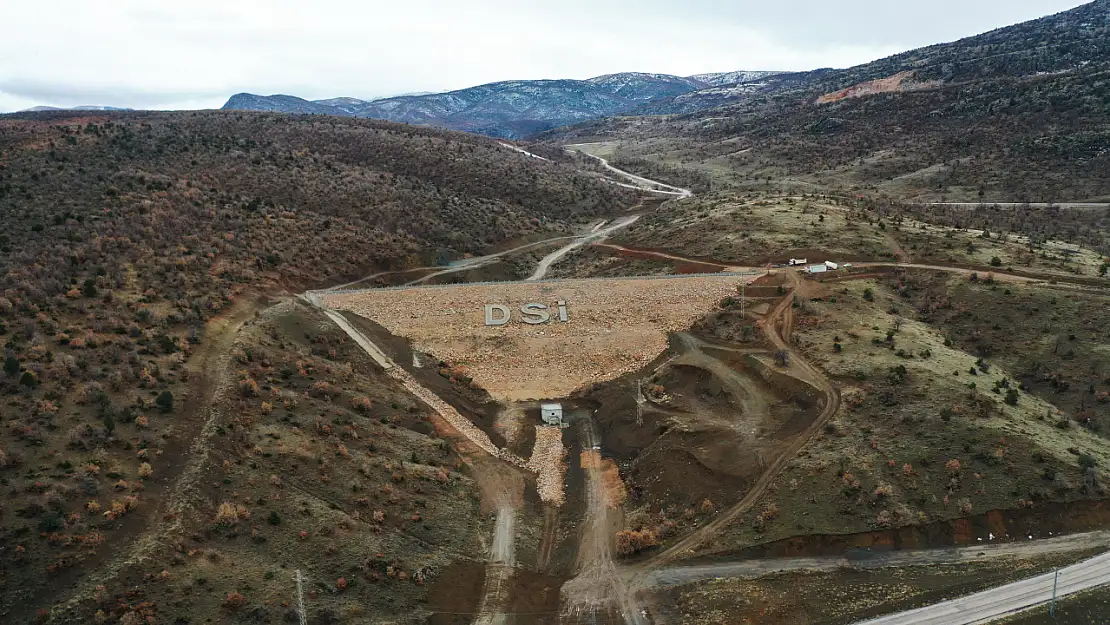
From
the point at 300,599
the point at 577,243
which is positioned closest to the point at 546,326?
the point at 300,599

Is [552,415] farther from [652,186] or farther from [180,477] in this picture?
[652,186]

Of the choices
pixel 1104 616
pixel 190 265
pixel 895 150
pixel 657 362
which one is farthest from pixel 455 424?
pixel 895 150

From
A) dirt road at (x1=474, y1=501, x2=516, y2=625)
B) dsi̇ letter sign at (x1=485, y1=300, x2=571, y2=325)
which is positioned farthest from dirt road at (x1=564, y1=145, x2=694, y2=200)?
dirt road at (x1=474, y1=501, x2=516, y2=625)

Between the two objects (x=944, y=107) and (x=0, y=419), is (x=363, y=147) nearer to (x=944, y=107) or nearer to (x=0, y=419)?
(x=0, y=419)

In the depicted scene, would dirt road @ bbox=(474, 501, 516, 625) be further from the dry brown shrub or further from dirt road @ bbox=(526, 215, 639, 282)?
dirt road @ bbox=(526, 215, 639, 282)

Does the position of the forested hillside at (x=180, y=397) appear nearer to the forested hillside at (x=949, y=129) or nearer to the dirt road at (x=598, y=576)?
the dirt road at (x=598, y=576)

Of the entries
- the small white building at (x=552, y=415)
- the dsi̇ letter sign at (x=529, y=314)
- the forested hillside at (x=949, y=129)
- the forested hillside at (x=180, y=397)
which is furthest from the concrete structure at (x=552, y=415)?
the forested hillside at (x=949, y=129)
